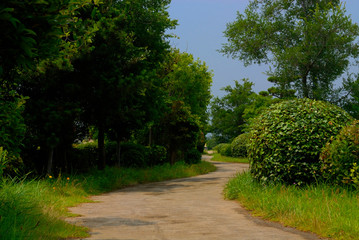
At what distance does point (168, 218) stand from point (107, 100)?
7.55m

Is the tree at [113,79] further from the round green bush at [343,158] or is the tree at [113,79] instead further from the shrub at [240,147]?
the shrub at [240,147]

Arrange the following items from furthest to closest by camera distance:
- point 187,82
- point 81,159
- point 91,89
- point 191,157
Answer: point 187,82, point 191,157, point 81,159, point 91,89

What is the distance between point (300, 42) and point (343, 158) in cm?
2132

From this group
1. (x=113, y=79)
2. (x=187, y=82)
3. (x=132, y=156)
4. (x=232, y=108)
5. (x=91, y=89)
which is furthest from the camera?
(x=232, y=108)

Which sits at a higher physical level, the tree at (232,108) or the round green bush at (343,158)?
the tree at (232,108)

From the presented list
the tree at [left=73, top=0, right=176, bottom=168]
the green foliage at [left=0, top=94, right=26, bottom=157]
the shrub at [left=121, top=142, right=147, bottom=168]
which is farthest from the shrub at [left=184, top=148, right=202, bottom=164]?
the green foliage at [left=0, top=94, right=26, bottom=157]

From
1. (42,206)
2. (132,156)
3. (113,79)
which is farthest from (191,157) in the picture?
(42,206)

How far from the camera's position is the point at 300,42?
2823 centimetres

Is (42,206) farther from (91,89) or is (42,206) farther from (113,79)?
(91,89)

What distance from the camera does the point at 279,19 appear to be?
97.9 ft

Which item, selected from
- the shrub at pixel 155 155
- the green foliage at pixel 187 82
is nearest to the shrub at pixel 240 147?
the green foliage at pixel 187 82

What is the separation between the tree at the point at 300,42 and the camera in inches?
1019

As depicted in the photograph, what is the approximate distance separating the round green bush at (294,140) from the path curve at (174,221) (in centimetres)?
144

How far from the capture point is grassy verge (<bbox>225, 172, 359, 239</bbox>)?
6.29 metres
